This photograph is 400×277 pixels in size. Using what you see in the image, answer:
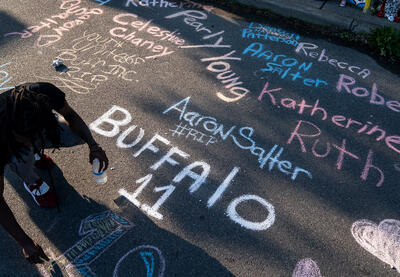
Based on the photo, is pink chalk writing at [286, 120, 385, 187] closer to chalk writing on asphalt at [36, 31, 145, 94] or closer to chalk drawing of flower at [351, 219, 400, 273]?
chalk drawing of flower at [351, 219, 400, 273]

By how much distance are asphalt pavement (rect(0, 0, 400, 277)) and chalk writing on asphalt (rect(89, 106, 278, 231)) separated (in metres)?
0.01

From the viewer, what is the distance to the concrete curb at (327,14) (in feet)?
16.1

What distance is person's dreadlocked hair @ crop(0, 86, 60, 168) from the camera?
179cm

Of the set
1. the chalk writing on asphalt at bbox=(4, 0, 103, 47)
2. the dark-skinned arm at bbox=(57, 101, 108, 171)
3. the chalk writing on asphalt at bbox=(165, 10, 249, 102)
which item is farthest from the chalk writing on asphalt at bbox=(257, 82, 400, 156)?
the chalk writing on asphalt at bbox=(4, 0, 103, 47)

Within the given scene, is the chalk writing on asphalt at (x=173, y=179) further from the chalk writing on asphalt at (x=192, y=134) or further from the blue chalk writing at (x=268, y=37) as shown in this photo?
the blue chalk writing at (x=268, y=37)

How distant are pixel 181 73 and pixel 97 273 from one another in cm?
261

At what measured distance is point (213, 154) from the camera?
2.99m

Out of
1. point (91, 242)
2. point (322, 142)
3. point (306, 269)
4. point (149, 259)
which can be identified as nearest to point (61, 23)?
point (91, 242)

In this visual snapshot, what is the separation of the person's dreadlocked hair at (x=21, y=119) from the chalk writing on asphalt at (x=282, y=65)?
2.90 m

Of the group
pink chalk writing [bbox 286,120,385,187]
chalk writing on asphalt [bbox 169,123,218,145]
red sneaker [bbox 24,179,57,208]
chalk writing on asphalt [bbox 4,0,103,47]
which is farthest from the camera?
chalk writing on asphalt [bbox 4,0,103,47]

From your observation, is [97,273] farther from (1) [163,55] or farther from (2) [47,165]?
(1) [163,55]

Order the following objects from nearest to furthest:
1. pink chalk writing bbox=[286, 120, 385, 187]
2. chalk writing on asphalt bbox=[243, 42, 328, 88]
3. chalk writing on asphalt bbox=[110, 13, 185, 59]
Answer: pink chalk writing bbox=[286, 120, 385, 187] → chalk writing on asphalt bbox=[243, 42, 328, 88] → chalk writing on asphalt bbox=[110, 13, 185, 59]

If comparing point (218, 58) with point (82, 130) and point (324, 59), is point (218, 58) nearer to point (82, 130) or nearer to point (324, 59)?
point (324, 59)

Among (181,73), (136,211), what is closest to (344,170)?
(136,211)
